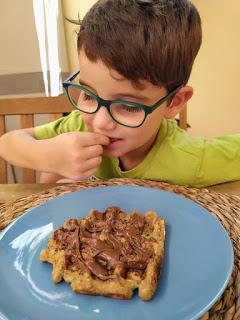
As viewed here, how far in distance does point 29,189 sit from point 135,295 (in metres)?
0.54

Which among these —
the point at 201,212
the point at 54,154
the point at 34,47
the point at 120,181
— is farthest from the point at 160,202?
the point at 34,47

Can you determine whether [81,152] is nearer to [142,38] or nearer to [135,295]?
[142,38]

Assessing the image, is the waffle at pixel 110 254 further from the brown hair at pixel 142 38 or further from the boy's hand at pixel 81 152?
the brown hair at pixel 142 38

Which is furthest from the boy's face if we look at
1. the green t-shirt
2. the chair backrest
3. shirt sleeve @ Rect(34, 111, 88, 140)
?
the chair backrest

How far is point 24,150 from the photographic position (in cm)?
104

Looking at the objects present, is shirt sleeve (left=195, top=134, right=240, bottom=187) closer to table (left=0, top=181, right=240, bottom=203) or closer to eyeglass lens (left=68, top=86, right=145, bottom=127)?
table (left=0, top=181, right=240, bottom=203)

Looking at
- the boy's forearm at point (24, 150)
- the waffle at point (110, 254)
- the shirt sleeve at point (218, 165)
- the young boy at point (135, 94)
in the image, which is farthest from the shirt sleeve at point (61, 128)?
the waffle at point (110, 254)

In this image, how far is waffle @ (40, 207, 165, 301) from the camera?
542mm

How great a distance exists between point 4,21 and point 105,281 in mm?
1776

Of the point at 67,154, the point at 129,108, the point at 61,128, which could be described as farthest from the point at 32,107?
the point at 129,108

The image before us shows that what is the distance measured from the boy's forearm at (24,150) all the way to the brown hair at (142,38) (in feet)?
0.98

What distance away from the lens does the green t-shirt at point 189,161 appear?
1.00 meters

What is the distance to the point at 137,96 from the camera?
2.61 feet

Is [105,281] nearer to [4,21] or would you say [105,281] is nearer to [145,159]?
[145,159]
